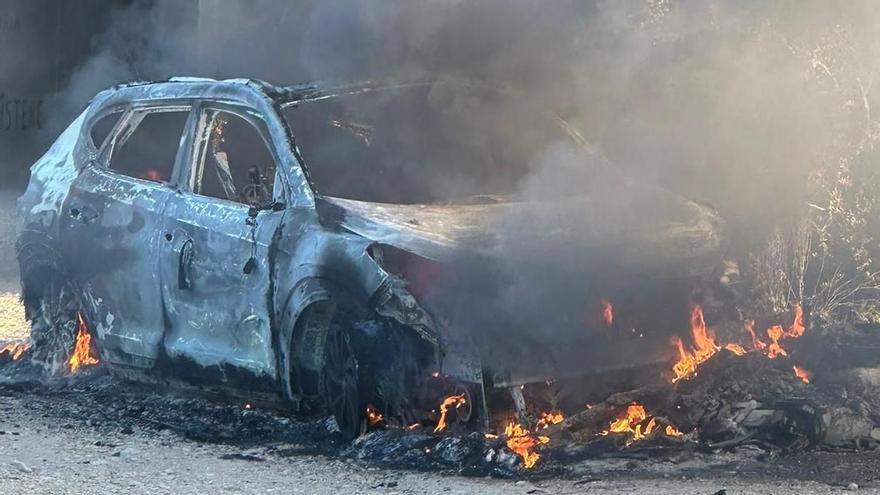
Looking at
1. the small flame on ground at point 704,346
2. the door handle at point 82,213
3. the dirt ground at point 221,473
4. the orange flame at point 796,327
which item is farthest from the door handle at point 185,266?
the orange flame at point 796,327

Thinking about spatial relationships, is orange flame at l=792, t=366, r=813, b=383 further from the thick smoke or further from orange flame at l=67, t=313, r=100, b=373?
orange flame at l=67, t=313, r=100, b=373

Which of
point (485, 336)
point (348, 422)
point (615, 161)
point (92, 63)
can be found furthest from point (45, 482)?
point (92, 63)

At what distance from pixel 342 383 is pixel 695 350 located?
1709mm

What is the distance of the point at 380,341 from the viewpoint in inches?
211

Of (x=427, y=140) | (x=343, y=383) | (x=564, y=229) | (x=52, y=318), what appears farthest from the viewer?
(x=52, y=318)

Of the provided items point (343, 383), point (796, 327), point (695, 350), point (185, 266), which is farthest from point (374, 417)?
point (796, 327)

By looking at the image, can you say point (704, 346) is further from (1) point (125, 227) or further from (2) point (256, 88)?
(1) point (125, 227)

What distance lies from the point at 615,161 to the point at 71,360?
11.4ft

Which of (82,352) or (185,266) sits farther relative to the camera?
(82,352)

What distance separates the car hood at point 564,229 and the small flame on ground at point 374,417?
818 millimetres

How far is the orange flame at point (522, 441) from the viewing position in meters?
5.16

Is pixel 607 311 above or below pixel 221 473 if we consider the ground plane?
above

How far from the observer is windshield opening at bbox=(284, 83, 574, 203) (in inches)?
247

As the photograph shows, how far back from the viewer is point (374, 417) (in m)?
5.58
